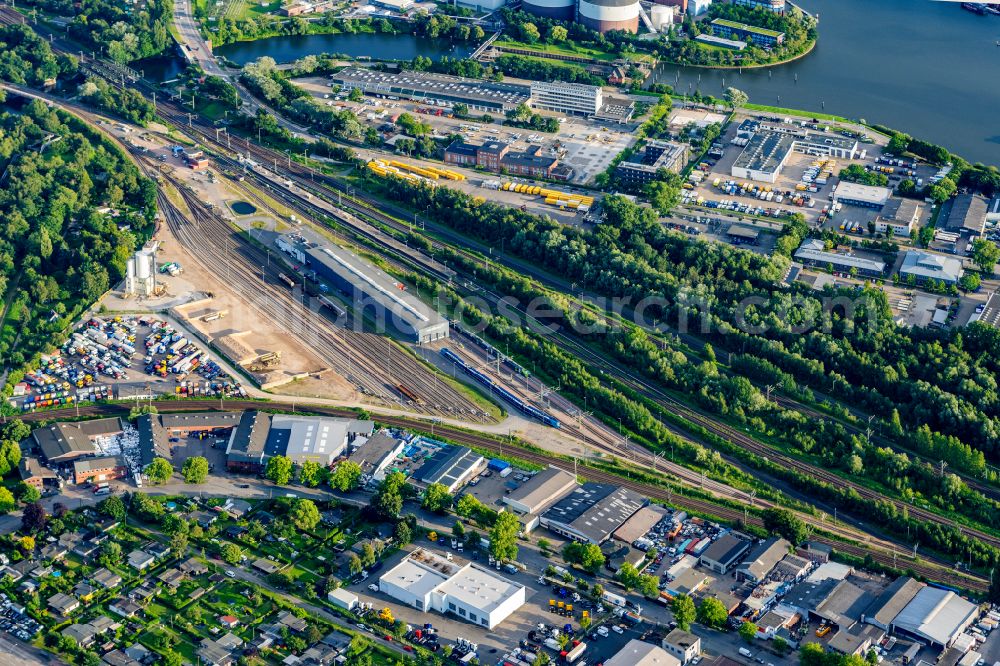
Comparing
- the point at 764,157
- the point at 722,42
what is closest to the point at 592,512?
the point at 764,157

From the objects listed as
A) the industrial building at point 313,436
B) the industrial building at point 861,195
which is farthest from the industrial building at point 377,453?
the industrial building at point 861,195

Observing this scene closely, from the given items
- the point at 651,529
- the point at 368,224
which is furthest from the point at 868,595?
the point at 368,224

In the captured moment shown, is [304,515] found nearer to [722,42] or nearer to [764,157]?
[764,157]

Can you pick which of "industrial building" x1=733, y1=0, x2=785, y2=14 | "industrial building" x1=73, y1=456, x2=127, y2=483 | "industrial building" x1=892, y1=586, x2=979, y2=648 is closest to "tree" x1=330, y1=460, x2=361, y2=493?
"industrial building" x1=73, y1=456, x2=127, y2=483

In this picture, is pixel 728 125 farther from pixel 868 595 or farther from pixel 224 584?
pixel 224 584

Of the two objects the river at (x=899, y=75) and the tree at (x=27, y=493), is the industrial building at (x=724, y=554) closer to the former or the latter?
the tree at (x=27, y=493)

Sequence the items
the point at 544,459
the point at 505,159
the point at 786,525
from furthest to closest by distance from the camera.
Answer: the point at 505,159 → the point at 544,459 → the point at 786,525
